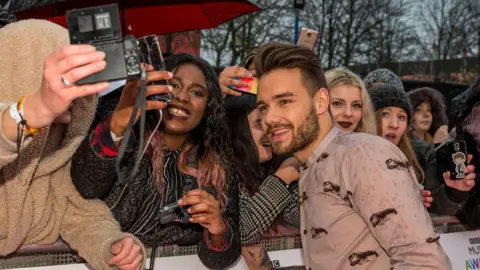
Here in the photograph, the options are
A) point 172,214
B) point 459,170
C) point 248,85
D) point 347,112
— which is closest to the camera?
point 172,214

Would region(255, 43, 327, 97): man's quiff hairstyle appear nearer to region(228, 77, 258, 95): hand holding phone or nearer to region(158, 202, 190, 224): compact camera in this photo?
region(158, 202, 190, 224): compact camera

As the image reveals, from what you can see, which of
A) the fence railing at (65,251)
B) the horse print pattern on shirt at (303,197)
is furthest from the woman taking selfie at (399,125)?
the horse print pattern on shirt at (303,197)

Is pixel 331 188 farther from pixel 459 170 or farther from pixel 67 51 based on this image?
pixel 459 170

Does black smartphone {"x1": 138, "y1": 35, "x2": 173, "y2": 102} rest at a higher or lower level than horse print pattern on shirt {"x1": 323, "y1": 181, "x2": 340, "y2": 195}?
higher

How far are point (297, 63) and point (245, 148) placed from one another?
3.85 feet

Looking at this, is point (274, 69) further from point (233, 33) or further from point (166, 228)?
point (233, 33)

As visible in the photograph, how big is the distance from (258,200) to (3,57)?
170cm

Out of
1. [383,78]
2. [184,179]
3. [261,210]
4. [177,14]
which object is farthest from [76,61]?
[383,78]

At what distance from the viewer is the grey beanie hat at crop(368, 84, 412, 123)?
4516mm

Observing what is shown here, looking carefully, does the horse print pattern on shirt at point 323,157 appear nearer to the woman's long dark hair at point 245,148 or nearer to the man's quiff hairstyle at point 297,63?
the man's quiff hairstyle at point 297,63

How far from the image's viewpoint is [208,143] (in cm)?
335

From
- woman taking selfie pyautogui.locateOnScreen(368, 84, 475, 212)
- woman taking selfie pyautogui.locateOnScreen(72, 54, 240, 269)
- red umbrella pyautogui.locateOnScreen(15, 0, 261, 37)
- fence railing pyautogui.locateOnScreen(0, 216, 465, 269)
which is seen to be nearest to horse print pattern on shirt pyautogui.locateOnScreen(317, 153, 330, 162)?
woman taking selfie pyautogui.locateOnScreen(72, 54, 240, 269)

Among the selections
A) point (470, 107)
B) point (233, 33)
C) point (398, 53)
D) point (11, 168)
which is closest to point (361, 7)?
point (398, 53)

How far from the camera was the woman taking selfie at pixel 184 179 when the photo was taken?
2.79 m
